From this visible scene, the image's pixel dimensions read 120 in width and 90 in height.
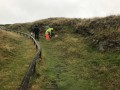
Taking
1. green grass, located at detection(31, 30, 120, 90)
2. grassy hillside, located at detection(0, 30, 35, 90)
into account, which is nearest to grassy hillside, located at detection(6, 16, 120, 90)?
green grass, located at detection(31, 30, 120, 90)

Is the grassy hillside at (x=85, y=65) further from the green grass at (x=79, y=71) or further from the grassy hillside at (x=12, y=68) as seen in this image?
the grassy hillside at (x=12, y=68)

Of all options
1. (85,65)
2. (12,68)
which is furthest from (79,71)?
(12,68)

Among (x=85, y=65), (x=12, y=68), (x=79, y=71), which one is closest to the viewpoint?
Answer: (x=79, y=71)

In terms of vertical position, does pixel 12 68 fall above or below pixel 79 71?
above

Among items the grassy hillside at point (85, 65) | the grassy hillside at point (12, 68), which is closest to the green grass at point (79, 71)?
the grassy hillside at point (85, 65)

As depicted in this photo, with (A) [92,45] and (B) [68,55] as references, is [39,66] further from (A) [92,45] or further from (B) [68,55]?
(A) [92,45]

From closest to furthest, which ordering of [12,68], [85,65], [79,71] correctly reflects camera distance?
[79,71], [12,68], [85,65]

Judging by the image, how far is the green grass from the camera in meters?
12.5

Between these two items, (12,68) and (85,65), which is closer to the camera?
(12,68)

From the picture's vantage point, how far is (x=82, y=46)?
22.1 metres

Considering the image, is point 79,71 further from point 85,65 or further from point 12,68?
point 12,68

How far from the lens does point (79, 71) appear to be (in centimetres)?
1508

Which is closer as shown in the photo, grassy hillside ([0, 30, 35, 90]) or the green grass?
grassy hillside ([0, 30, 35, 90])

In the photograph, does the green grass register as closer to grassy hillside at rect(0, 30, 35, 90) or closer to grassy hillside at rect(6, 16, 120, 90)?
grassy hillside at rect(6, 16, 120, 90)
